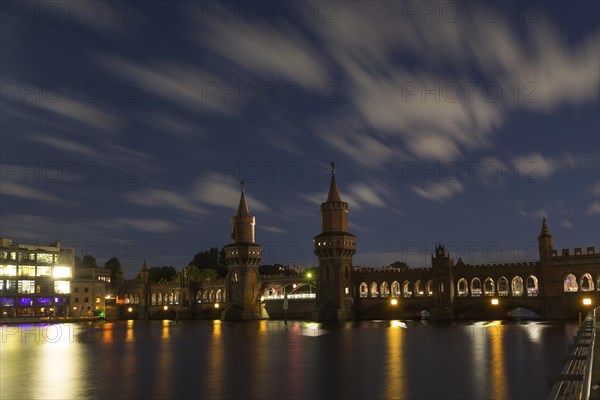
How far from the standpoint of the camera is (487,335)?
6278 cm

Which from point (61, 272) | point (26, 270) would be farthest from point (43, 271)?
point (26, 270)

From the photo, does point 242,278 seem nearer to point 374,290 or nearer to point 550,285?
point 374,290

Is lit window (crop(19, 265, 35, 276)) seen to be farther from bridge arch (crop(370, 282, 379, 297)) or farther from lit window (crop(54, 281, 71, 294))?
bridge arch (crop(370, 282, 379, 297))

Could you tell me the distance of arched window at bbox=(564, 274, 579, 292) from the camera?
89.2 meters

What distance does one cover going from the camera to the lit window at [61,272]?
141375 mm

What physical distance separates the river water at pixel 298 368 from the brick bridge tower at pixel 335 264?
4130 centimetres

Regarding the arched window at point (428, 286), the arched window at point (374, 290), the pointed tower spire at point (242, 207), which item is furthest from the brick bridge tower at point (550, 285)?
the pointed tower spire at point (242, 207)

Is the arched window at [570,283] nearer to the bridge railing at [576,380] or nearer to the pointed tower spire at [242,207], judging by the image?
the pointed tower spire at [242,207]

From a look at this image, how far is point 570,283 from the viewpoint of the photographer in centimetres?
8994

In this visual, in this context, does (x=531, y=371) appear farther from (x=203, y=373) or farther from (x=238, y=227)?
(x=238, y=227)

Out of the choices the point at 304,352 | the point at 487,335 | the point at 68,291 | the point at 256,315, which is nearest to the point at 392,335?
the point at 487,335

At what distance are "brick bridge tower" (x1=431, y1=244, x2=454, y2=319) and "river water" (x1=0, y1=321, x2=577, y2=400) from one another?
34082mm

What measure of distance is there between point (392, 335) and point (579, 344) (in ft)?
126

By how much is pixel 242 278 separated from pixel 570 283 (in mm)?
59789
